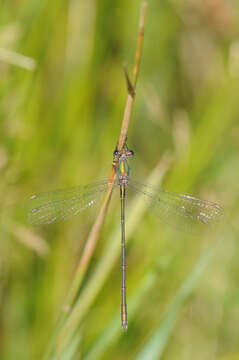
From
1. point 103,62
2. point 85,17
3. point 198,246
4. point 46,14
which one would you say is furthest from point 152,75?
point 198,246

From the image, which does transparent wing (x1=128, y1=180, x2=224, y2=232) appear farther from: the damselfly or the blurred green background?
the blurred green background

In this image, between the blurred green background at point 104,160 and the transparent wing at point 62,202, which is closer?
the transparent wing at point 62,202

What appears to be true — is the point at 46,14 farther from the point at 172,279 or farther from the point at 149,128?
the point at 172,279

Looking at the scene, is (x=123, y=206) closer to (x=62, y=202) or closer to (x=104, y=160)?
(x=62, y=202)

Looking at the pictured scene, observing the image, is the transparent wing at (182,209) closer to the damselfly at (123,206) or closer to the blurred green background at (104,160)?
the damselfly at (123,206)

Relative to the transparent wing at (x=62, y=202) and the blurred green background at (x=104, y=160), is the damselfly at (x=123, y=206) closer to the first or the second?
the transparent wing at (x=62, y=202)

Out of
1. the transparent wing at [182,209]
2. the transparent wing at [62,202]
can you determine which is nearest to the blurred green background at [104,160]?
the transparent wing at [182,209]

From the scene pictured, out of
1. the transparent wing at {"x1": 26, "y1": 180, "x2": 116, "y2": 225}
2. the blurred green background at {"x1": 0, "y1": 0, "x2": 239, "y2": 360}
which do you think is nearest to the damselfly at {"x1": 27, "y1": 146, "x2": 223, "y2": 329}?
the transparent wing at {"x1": 26, "y1": 180, "x2": 116, "y2": 225}
